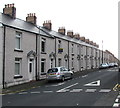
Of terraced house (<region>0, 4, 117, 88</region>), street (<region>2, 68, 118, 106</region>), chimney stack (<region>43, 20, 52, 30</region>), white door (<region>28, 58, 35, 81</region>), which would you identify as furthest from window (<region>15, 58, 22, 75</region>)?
chimney stack (<region>43, 20, 52, 30</region>)

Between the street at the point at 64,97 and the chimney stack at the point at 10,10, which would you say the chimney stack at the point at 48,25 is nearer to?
the chimney stack at the point at 10,10

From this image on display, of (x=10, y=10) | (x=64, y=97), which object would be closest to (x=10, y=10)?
(x=10, y=10)

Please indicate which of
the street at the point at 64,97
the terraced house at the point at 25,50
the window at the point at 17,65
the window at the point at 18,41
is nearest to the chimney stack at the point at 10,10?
the terraced house at the point at 25,50

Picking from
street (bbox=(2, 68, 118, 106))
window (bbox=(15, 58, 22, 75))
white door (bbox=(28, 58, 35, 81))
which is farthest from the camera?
white door (bbox=(28, 58, 35, 81))

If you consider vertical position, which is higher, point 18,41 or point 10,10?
point 10,10

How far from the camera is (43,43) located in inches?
990

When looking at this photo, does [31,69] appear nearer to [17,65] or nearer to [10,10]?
[17,65]

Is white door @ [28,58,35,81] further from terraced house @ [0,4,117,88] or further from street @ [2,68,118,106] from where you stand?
street @ [2,68,118,106]

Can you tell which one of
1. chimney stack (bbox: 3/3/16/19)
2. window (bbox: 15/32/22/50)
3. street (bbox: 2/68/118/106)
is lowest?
street (bbox: 2/68/118/106)

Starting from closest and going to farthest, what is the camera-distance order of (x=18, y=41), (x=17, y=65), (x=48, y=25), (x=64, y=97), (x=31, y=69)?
(x=64, y=97) → (x=17, y=65) → (x=18, y=41) → (x=31, y=69) → (x=48, y=25)

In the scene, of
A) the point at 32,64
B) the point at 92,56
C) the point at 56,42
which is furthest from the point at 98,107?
the point at 92,56

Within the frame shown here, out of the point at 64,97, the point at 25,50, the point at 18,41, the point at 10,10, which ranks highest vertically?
the point at 10,10

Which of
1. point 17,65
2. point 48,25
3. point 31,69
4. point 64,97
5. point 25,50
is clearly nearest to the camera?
point 64,97

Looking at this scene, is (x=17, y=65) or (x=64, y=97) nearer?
(x=64, y=97)
